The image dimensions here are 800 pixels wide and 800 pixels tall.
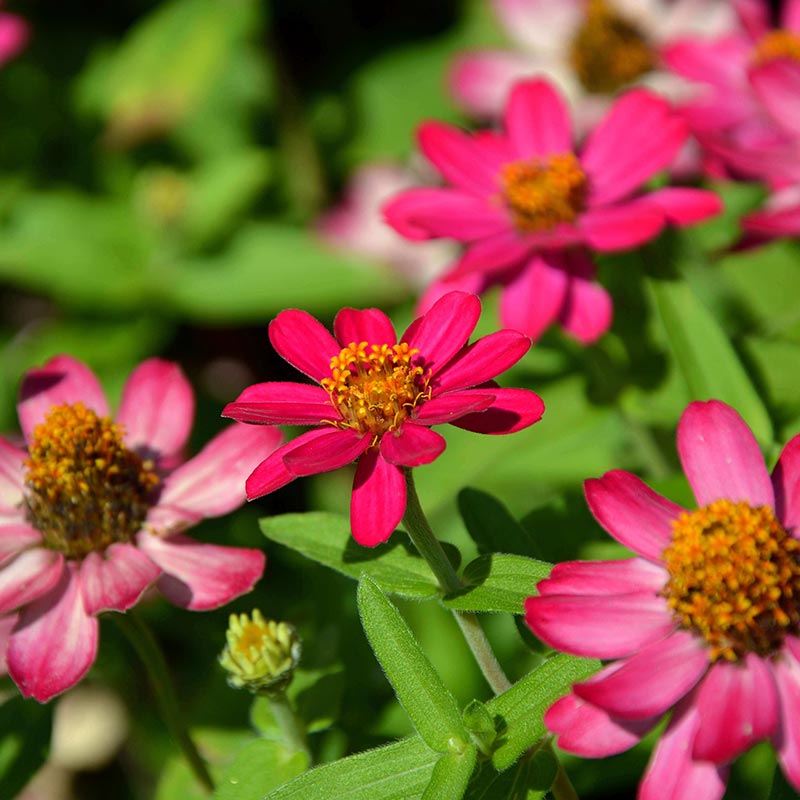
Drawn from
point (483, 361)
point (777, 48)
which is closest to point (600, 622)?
point (483, 361)

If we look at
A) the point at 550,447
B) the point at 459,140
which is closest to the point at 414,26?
the point at 459,140

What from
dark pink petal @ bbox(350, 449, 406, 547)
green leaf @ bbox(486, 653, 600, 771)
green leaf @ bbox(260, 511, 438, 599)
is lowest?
green leaf @ bbox(486, 653, 600, 771)

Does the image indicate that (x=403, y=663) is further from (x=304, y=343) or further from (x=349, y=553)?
(x=304, y=343)

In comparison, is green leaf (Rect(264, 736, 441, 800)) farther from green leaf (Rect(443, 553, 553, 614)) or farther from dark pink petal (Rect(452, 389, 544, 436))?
dark pink petal (Rect(452, 389, 544, 436))

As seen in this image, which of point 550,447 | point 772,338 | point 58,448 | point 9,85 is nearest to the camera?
point 58,448

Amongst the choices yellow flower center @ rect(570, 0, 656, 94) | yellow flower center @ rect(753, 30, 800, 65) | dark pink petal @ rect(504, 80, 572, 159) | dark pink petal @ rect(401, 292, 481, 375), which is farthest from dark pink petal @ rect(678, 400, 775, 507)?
yellow flower center @ rect(570, 0, 656, 94)

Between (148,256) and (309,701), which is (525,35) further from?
→ (309,701)
